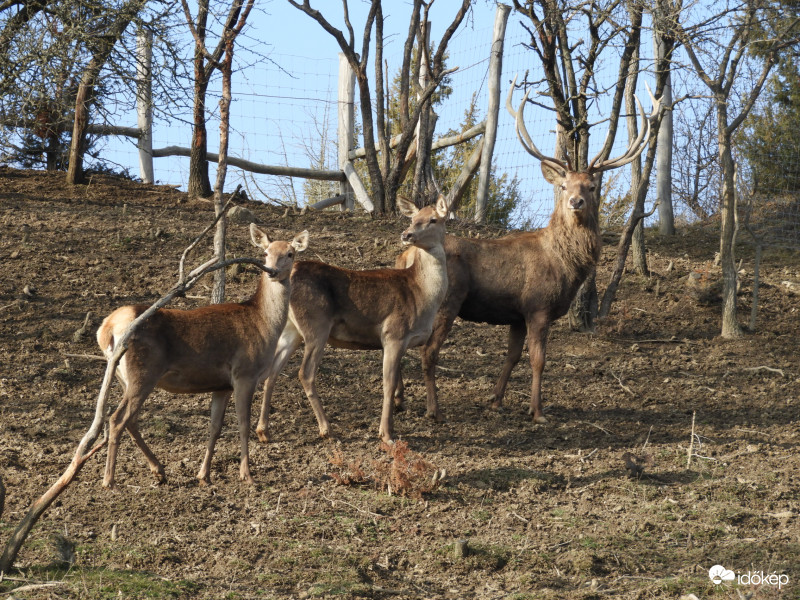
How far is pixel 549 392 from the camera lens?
9.45 meters

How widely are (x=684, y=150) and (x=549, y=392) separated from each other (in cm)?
1153

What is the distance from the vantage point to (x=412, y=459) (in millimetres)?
6688

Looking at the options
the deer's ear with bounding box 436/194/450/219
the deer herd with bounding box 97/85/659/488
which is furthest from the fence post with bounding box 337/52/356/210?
the deer's ear with bounding box 436/194/450/219

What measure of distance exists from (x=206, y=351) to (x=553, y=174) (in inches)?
171

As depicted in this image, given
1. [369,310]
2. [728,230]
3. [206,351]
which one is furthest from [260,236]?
[728,230]

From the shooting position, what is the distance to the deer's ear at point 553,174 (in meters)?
9.37

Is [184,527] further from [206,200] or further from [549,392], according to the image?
[206,200]

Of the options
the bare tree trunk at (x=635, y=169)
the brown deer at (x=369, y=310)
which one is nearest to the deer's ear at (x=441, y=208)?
the brown deer at (x=369, y=310)

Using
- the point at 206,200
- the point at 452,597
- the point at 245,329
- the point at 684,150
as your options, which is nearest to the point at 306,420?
the point at 245,329

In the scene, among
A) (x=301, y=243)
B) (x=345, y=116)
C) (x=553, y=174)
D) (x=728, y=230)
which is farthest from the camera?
(x=345, y=116)

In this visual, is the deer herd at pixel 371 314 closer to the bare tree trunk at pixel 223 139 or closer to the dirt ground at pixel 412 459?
the dirt ground at pixel 412 459

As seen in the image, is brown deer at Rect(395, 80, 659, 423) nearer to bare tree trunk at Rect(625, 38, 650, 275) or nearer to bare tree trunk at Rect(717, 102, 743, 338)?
bare tree trunk at Rect(625, 38, 650, 275)

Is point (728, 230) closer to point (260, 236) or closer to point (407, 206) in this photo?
point (407, 206)

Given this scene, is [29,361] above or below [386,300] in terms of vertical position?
below
